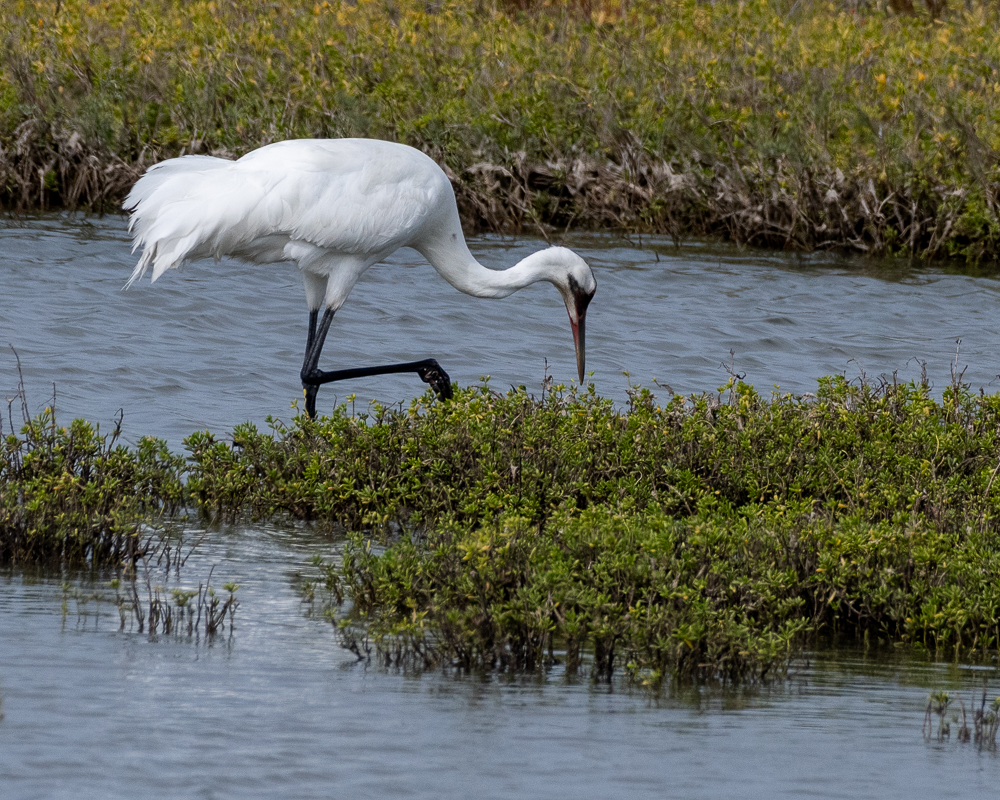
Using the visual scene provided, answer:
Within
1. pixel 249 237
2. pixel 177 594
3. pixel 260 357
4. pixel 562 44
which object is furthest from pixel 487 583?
pixel 562 44

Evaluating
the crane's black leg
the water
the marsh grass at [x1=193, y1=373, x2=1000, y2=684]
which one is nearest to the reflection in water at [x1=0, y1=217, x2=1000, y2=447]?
the crane's black leg

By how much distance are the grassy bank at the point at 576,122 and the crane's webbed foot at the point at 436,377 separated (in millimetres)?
4620

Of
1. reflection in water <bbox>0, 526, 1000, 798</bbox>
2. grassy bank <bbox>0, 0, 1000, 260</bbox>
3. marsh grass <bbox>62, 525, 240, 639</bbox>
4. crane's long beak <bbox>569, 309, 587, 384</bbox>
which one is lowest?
reflection in water <bbox>0, 526, 1000, 798</bbox>

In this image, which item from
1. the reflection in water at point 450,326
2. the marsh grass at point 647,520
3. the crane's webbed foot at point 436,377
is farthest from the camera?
the reflection in water at point 450,326

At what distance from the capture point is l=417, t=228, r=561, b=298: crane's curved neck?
329 inches

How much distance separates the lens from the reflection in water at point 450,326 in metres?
8.80

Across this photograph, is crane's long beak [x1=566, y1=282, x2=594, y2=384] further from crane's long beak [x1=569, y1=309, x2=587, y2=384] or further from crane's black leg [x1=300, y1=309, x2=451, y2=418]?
crane's black leg [x1=300, y1=309, x2=451, y2=418]

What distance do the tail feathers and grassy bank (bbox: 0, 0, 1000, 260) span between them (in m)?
4.78

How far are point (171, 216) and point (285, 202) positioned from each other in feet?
1.84

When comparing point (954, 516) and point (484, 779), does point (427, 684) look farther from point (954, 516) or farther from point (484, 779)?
point (954, 516)

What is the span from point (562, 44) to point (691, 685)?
37.6 ft

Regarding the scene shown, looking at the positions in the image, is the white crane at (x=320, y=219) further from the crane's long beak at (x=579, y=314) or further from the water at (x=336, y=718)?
the water at (x=336, y=718)

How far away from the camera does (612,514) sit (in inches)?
197

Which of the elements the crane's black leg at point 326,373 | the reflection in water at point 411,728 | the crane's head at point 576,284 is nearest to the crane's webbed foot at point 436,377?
the crane's black leg at point 326,373
